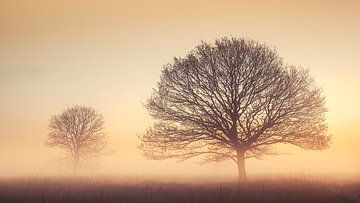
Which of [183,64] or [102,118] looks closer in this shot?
[183,64]

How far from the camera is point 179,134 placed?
71.7 feet

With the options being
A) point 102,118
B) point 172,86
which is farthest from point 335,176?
point 102,118

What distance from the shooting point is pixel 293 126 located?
70.3 feet

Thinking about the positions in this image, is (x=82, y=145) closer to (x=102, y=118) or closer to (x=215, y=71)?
(x=102, y=118)

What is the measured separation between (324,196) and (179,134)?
11.2m

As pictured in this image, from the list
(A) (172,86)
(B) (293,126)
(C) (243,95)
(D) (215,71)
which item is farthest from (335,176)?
(A) (172,86)

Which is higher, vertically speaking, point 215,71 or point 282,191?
point 215,71

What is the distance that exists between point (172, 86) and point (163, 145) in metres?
2.94

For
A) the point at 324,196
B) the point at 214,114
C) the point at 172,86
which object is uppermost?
the point at 172,86

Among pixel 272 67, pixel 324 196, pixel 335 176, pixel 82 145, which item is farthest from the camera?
pixel 82 145

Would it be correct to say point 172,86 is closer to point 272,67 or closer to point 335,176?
point 272,67

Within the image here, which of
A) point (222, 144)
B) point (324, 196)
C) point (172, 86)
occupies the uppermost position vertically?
point (172, 86)

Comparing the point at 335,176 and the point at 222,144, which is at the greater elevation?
the point at 222,144

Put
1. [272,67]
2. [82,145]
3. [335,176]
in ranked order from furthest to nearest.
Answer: [82,145]
[272,67]
[335,176]
